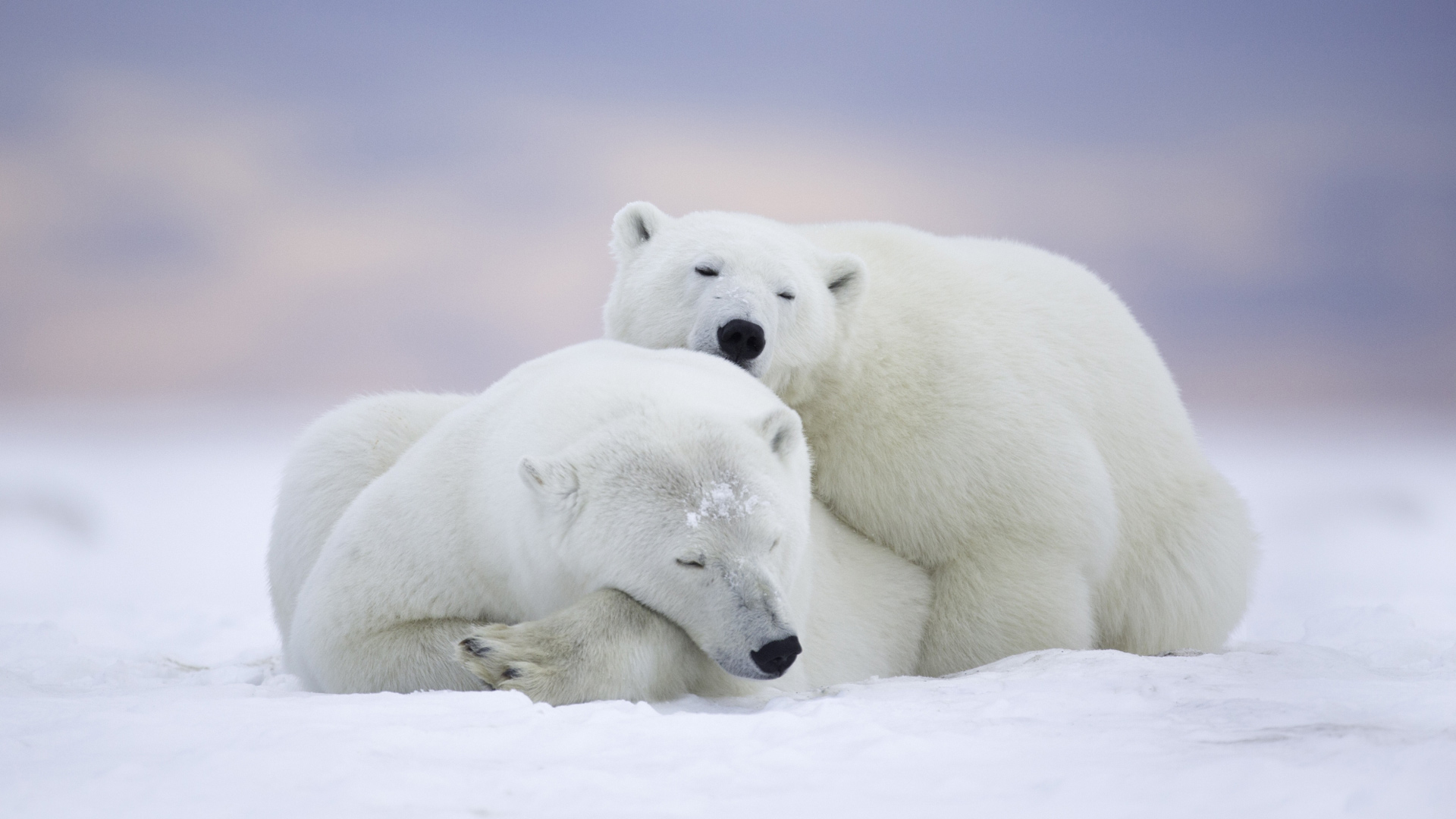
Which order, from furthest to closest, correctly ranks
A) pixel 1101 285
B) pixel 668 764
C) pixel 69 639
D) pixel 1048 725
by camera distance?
1. pixel 69 639
2. pixel 1101 285
3. pixel 1048 725
4. pixel 668 764

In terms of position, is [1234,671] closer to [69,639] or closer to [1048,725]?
[1048,725]

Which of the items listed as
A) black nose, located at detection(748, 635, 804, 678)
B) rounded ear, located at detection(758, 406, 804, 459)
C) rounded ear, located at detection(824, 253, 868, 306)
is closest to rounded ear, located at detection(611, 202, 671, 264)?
rounded ear, located at detection(824, 253, 868, 306)

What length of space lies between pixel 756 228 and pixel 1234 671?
2.73 m

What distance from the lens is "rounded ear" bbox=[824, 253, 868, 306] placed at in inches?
209

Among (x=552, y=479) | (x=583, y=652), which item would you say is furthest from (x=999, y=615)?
(x=552, y=479)

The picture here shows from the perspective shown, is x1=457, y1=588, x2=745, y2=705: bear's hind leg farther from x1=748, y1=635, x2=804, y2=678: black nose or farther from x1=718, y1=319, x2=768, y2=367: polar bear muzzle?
x1=718, y1=319, x2=768, y2=367: polar bear muzzle

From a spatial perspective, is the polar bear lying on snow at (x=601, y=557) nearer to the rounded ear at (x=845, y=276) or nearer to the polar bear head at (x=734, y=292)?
the polar bear head at (x=734, y=292)

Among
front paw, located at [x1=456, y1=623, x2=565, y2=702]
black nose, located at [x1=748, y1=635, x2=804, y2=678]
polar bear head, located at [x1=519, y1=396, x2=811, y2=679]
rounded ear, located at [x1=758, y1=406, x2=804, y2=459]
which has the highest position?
rounded ear, located at [x1=758, y1=406, x2=804, y2=459]

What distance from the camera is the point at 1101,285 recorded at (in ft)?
20.1

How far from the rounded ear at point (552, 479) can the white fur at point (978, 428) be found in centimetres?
148

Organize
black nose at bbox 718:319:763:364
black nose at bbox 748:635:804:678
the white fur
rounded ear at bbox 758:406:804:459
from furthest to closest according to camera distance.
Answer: the white fur
black nose at bbox 718:319:763:364
rounded ear at bbox 758:406:804:459
black nose at bbox 748:635:804:678

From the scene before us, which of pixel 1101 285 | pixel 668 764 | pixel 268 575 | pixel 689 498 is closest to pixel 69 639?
pixel 268 575

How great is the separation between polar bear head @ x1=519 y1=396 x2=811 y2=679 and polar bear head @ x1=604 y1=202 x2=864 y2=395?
125 centimetres

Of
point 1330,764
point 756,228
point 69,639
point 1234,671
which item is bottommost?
point 69,639
